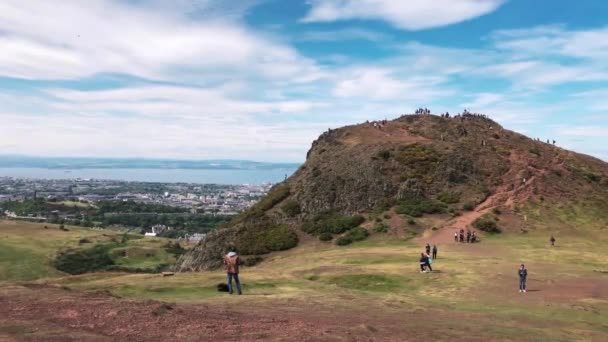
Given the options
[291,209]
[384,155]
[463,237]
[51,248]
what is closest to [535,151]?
[384,155]

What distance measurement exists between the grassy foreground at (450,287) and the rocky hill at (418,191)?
10.5 metres

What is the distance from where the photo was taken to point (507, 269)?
40.3m

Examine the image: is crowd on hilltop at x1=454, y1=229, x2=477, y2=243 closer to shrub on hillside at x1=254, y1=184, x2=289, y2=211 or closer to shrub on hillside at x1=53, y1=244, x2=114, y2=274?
shrub on hillside at x1=254, y1=184, x2=289, y2=211

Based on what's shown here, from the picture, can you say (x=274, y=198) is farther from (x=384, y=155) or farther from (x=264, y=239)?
(x=384, y=155)

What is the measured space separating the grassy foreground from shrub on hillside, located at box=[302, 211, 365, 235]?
424 inches

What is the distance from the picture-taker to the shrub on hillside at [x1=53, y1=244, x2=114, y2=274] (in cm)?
11056

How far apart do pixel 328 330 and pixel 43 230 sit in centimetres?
14514

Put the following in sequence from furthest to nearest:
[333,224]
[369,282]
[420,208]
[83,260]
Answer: [83,260]
[420,208]
[333,224]
[369,282]

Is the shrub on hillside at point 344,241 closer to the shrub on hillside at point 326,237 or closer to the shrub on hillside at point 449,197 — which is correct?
the shrub on hillside at point 326,237

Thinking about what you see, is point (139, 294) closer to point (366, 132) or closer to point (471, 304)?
point (471, 304)

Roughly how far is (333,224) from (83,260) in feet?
242

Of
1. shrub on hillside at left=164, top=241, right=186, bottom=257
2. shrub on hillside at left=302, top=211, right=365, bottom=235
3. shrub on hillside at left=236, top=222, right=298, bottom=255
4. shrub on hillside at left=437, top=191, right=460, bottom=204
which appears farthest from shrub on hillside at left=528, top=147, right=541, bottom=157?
shrub on hillside at left=164, top=241, right=186, bottom=257

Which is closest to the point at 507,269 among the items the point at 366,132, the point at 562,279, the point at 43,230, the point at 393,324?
the point at 562,279

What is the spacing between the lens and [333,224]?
69625mm
